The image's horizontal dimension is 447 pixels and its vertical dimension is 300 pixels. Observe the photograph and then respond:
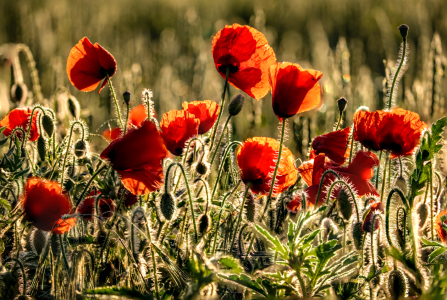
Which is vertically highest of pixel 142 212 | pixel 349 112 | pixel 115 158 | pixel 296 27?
pixel 296 27

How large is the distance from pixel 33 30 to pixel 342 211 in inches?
135

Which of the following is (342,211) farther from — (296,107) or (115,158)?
(115,158)

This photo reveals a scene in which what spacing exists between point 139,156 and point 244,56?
0.59 meters

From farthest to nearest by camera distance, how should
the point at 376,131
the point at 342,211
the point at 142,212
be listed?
the point at 376,131
the point at 342,211
the point at 142,212

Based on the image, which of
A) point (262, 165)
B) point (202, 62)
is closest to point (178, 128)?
point (262, 165)

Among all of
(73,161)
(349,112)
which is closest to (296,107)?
(73,161)

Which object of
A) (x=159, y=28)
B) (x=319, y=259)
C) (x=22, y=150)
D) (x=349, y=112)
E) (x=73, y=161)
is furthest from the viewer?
(x=159, y=28)

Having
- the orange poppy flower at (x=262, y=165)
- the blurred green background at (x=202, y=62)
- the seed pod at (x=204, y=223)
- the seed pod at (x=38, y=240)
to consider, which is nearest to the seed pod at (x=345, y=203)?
the orange poppy flower at (x=262, y=165)

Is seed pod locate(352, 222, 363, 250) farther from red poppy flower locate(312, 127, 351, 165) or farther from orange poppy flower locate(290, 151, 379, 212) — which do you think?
red poppy flower locate(312, 127, 351, 165)

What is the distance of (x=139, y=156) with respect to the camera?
4.21 feet

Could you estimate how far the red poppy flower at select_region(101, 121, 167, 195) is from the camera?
1.23 m

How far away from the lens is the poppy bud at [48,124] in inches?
66.2

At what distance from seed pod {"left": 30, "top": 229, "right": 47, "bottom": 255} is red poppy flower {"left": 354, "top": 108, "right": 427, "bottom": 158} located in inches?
40.7

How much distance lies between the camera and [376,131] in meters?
1.55
